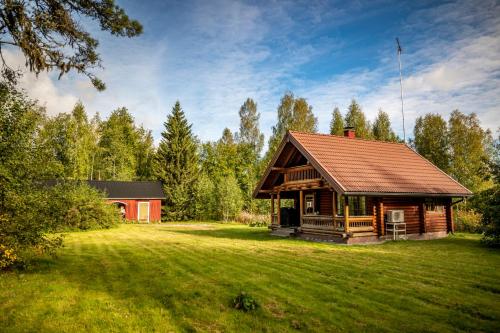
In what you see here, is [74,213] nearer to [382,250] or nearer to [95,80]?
[95,80]

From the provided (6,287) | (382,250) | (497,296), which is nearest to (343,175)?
(382,250)

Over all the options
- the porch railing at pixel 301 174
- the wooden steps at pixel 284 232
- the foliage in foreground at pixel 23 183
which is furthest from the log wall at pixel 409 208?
the foliage in foreground at pixel 23 183

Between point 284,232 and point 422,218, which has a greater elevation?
point 422,218

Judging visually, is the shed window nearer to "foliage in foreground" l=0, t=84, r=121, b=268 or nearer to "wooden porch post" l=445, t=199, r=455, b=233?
"wooden porch post" l=445, t=199, r=455, b=233

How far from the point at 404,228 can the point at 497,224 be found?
4.42 m

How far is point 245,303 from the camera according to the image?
6602mm

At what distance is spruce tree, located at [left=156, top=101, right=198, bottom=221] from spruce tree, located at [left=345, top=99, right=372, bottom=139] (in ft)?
73.3

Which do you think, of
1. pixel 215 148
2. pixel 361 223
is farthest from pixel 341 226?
pixel 215 148

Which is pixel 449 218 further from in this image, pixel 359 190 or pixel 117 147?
pixel 117 147

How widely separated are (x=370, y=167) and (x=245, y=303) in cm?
1427

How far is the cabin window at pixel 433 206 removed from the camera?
65.5ft

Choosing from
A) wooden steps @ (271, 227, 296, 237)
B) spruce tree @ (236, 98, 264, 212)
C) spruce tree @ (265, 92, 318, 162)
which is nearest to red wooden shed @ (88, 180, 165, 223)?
spruce tree @ (236, 98, 264, 212)

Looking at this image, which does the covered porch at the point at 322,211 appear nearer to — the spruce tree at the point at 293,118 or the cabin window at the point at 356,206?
the cabin window at the point at 356,206

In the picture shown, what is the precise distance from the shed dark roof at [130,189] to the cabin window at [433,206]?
1067 inches
